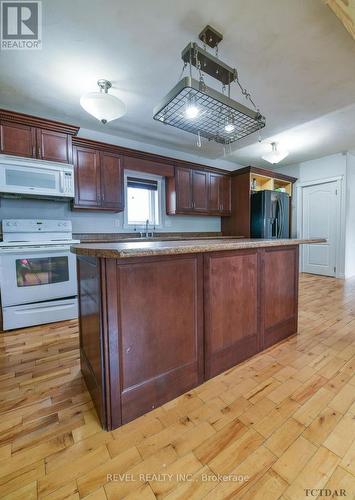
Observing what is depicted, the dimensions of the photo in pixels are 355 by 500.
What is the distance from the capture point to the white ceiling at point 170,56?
1.54 m

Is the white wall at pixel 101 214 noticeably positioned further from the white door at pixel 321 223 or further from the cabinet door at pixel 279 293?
the cabinet door at pixel 279 293

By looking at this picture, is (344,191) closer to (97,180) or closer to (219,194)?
(219,194)

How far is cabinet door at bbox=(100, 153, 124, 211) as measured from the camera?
3.23 m

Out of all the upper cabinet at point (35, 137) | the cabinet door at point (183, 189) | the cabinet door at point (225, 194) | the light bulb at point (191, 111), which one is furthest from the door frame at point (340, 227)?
the upper cabinet at point (35, 137)

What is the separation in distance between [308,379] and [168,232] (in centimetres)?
316

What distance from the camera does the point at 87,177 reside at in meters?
3.09

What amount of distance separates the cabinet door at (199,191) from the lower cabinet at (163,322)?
2592 mm

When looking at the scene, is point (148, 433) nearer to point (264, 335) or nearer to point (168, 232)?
point (264, 335)

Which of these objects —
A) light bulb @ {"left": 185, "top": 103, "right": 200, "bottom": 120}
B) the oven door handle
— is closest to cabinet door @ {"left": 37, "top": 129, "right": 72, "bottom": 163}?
the oven door handle

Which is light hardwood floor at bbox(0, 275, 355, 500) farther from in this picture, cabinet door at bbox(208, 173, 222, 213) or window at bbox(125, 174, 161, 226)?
Result: cabinet door at bbox(208, 173, 222, 213)

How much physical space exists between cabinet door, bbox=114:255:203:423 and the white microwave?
82.3 inches

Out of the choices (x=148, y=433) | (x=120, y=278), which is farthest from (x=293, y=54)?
(x=148, y=433)

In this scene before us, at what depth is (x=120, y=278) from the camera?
3.72ft

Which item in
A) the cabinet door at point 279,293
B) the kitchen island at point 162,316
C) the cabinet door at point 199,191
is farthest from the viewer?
the cabinet door at point 199,191
